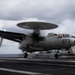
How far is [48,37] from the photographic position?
38656 millimetres

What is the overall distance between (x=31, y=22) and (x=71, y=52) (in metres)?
9.61

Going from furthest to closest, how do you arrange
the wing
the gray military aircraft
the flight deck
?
1. the wing
2. the gray military aircraft
3. the flight deck

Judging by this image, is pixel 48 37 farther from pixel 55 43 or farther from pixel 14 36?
pixel 14 36

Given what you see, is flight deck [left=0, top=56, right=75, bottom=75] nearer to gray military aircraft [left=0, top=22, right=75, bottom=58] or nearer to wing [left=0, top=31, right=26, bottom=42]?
gray military aircraft [left=0, top=22, right=75, bottom=58]

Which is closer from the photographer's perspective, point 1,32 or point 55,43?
point 55,43

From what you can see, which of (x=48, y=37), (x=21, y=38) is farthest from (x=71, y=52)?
(x=21, y=38)

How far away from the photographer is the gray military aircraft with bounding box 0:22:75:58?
35.4m

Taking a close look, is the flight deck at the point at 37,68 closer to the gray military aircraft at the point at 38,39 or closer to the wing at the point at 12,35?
the gray military aircraft at the point at 38,39

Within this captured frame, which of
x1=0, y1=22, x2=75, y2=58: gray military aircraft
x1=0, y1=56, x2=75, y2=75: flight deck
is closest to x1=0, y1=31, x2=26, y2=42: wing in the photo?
x1=0, y1=22, x2=75, y2=58: gray military aircraft

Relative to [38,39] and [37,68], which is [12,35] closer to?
[38,39]

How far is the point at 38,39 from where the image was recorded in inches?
1572

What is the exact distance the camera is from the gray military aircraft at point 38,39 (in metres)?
35.4

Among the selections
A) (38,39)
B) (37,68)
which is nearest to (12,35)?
(38,39)

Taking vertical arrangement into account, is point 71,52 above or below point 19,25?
below
